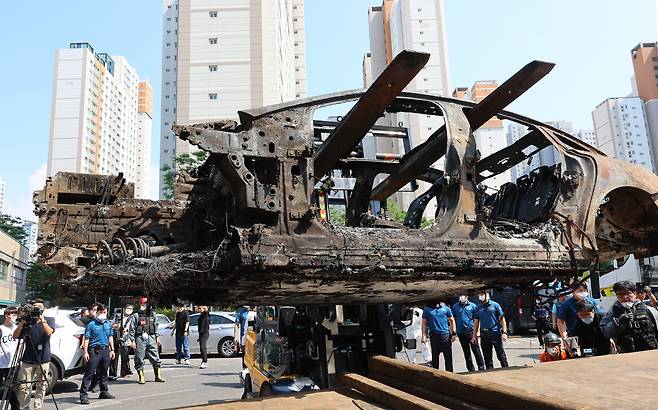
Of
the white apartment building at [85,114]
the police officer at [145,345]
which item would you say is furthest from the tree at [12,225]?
the police officer at [145,345]

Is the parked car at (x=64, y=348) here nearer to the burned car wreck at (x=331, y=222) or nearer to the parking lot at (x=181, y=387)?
the parking lot at (x=181, y=387)

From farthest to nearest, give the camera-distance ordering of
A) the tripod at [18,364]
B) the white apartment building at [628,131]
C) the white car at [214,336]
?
the white apartment building at [628,131] < the white car at [214,336] < the tripod at [18,364]

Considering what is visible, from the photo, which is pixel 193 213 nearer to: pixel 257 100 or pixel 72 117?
pixel 257 100

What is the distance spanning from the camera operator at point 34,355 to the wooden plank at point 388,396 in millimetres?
5998

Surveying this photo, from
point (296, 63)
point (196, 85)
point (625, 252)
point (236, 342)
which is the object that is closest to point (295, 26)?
point (296, 63)

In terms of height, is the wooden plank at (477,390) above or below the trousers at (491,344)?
above

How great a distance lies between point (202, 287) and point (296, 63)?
87.7 m

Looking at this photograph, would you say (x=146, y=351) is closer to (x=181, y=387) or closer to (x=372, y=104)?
(x=181, y=387)

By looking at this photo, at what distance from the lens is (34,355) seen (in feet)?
25.4

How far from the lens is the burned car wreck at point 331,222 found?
379 cm

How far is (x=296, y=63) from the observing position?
8812 centimetres

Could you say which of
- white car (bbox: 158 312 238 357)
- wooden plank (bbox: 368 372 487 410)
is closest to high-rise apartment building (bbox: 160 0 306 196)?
white car (bbox: 158 312 238 357)

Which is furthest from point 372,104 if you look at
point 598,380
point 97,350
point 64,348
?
point 64,348

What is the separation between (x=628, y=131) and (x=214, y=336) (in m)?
71.8
